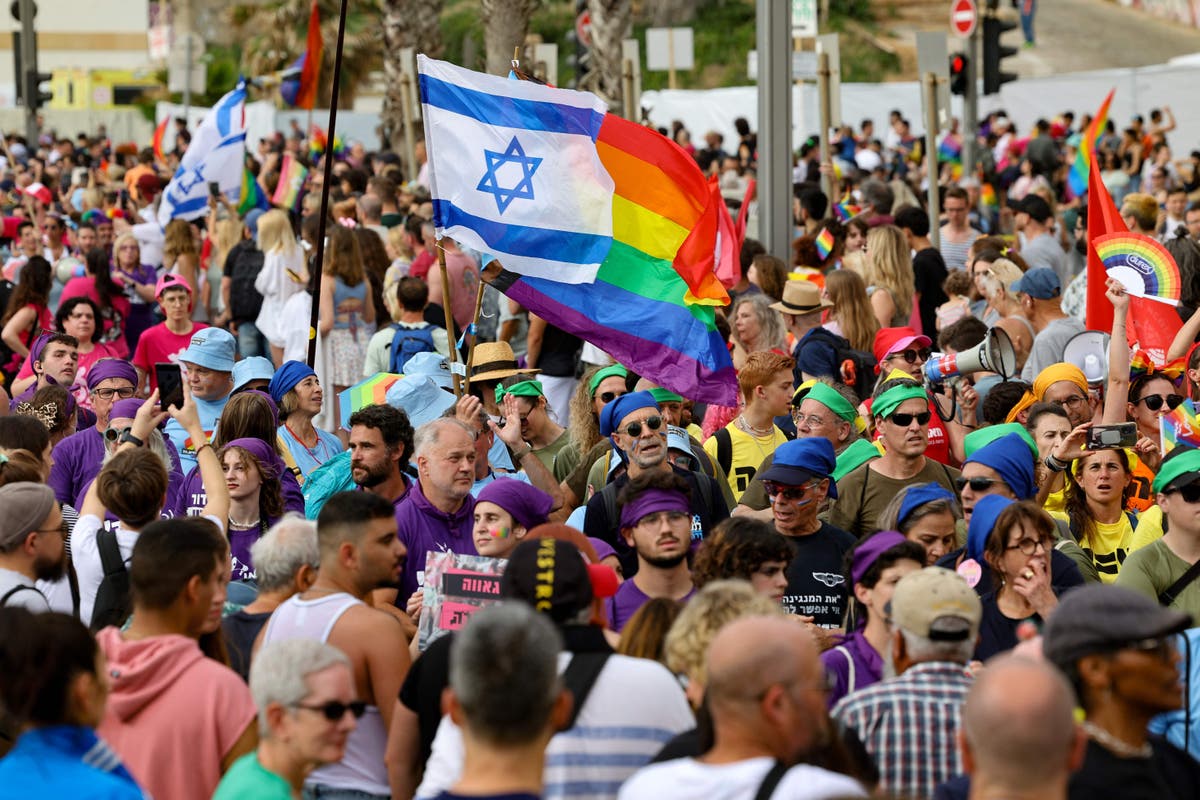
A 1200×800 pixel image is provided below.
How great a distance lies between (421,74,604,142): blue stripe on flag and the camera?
8.08 metres

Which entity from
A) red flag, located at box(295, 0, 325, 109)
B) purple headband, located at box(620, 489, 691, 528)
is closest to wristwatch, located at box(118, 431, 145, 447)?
purple headband, located at box(620, 489, 691, 528)

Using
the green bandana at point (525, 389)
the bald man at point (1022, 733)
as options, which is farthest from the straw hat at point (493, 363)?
the bald man at point (1022, 733)

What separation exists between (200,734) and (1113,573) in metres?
3.88

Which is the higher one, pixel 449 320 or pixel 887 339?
pixel 449 320

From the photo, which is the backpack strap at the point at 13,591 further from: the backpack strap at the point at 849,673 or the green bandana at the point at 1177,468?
the green bandana at the point at 1177,468

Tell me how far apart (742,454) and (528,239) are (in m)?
1.45

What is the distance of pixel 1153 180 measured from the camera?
69.4ft

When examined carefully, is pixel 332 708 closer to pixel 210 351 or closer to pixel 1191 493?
pixel 1191 493

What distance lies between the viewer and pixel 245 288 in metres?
13.8

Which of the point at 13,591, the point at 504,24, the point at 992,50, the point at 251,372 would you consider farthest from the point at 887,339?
the point at 504,24

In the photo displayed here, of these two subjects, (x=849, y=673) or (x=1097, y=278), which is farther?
(x=1097, y=278)

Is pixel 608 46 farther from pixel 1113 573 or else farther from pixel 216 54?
pixel 216 54

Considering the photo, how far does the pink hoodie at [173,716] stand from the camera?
466 cm

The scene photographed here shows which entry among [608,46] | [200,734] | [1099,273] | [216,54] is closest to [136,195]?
[608,46]
